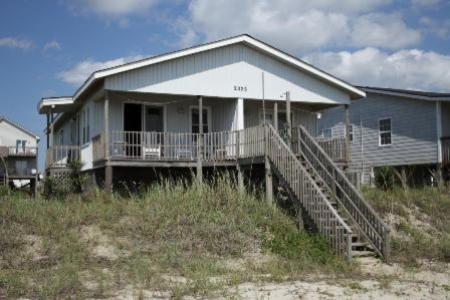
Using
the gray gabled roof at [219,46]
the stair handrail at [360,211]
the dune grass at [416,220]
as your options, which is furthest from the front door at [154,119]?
the dune grass at [416,220]

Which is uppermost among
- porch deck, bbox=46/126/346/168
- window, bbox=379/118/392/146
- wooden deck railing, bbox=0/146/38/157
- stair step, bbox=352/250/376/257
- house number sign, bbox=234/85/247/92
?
house number sign, bbox=234/85/247/92

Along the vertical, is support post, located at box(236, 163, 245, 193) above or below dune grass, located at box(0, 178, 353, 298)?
above

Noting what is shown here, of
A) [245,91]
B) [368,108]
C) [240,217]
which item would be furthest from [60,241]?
[368,108]

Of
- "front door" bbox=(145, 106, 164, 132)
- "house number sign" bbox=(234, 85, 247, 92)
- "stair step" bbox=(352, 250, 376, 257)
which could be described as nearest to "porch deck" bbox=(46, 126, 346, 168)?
"front door" bbox=(145, 106, 164, 132)

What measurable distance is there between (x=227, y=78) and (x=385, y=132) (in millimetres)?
11516

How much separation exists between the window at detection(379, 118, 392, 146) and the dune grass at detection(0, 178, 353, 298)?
14503 millimetres

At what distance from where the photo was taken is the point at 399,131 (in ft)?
94.3

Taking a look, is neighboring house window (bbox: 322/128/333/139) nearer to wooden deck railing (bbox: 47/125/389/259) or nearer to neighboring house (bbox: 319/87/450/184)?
neighboring house (bbox: 319/87/450/184)

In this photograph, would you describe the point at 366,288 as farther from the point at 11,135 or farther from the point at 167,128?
the point at 11,135

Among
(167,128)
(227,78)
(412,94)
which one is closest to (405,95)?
(412,94)

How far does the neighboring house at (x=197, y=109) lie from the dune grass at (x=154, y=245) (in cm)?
236

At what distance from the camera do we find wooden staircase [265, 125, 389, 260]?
44.4ft

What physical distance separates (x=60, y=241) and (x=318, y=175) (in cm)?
701

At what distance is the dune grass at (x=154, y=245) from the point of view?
415 inches
